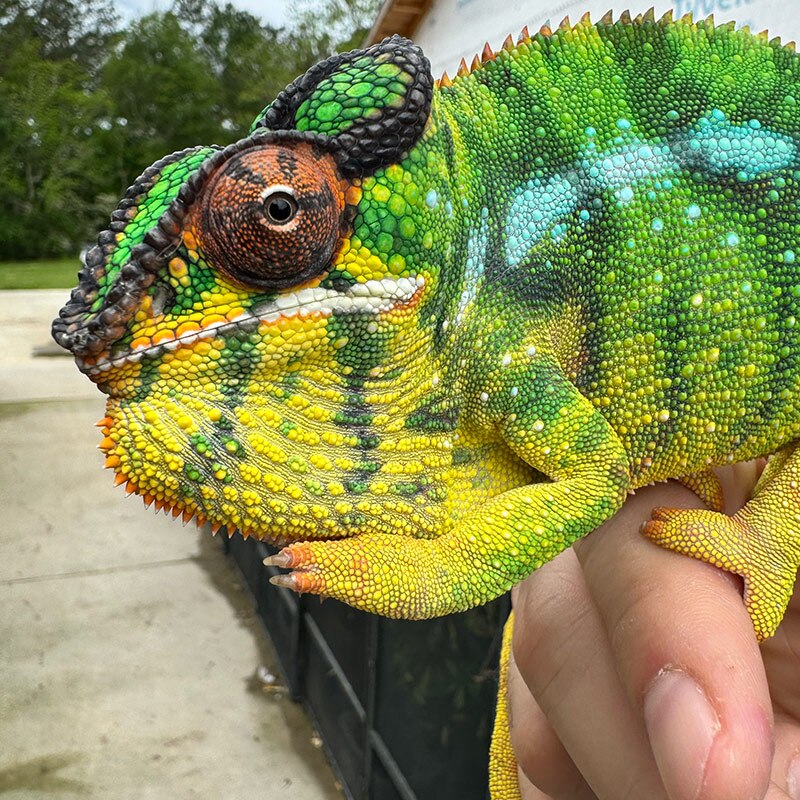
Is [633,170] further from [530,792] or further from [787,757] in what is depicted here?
[530,792]

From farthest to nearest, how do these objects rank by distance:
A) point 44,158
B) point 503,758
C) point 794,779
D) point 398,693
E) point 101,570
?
point 44,158, point 101,570, point 398,693, point 503,758, point 794,779

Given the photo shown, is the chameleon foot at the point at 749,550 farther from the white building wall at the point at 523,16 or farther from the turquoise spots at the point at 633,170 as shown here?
the white building wall at the point at 523,16

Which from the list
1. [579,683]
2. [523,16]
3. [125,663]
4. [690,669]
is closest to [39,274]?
[125,663]

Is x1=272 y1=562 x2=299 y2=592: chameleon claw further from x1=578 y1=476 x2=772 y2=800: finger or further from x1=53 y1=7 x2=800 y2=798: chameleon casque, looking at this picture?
x1=578 y1=476 x2=772 y2=800: finger

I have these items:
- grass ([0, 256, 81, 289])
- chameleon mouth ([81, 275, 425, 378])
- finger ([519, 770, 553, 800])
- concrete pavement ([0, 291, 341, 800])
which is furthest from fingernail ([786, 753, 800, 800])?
grass ([0, 256, 81, 289])

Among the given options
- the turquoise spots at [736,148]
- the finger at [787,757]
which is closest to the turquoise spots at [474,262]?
the turquoise spots at [736,148]

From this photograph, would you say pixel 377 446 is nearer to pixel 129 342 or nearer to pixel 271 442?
pixel 271 442
